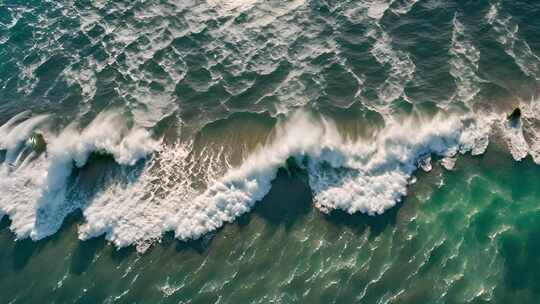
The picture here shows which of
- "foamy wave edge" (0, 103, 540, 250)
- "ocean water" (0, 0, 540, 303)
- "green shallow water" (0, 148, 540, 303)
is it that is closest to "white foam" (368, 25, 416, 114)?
"ocean water" (0, 0, 540, 303)

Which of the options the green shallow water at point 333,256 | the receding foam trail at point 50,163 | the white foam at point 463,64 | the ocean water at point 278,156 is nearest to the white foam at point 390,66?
the ocean water at point 278,156

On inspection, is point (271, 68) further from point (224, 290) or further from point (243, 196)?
point (224, 290)

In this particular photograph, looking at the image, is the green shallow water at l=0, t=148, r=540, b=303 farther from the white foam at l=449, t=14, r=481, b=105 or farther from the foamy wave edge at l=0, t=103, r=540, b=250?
the white foam at l=449, t=14, r=481, b=105

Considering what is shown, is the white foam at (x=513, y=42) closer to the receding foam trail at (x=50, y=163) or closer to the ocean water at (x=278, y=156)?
the ocean water at (x=278, y=156)

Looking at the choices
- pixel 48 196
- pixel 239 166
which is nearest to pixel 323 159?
pixel 239 166

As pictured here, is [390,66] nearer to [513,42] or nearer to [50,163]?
[513,42]

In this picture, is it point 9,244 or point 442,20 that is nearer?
point 9,244

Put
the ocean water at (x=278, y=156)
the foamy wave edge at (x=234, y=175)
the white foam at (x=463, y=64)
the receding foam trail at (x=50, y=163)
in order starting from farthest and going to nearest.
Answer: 1. the white foam at (x=463, y=64)
2. the receding foam trail at (x=50, y=163)
3. the foamy wave edge at (x=234, y=175)
4. the ocean water at (x=278, y=156)
